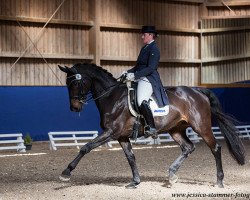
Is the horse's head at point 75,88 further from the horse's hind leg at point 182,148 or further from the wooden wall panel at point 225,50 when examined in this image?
the wooden wall panel at point 225,50

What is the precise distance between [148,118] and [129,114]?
0.97 feet

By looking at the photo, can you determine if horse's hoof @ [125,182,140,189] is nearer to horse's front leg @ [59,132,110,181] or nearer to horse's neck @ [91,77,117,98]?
horse's front leg @ [59,132,110,181]

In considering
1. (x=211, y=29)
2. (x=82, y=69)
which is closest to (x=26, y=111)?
(x=211, y=29)

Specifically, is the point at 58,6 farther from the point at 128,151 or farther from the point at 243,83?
the point at 128,151

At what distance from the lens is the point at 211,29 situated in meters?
25.7

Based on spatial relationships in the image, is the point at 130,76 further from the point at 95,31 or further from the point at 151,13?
the point at 151,13

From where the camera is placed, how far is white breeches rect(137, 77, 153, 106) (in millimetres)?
9156

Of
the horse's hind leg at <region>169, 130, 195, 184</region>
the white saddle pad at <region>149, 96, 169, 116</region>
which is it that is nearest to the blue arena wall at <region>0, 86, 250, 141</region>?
the horse's hind leg at <region>169, 130, 195, 184</region>

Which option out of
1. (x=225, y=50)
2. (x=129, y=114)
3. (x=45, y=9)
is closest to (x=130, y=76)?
(x=129, y=114)

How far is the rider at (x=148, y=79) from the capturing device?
29.9 ft

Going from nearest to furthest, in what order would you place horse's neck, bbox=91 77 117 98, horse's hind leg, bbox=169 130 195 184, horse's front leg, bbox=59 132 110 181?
1. horse's front leg, bbox=59 132 110 181
2. horse's neck, bbox=91 77 117 98
3. horse's hind leg, bbox=169 130 195 184

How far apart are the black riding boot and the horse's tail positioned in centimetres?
131

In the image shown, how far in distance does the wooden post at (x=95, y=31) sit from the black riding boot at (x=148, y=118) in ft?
43.6

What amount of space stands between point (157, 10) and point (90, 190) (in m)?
17.1
